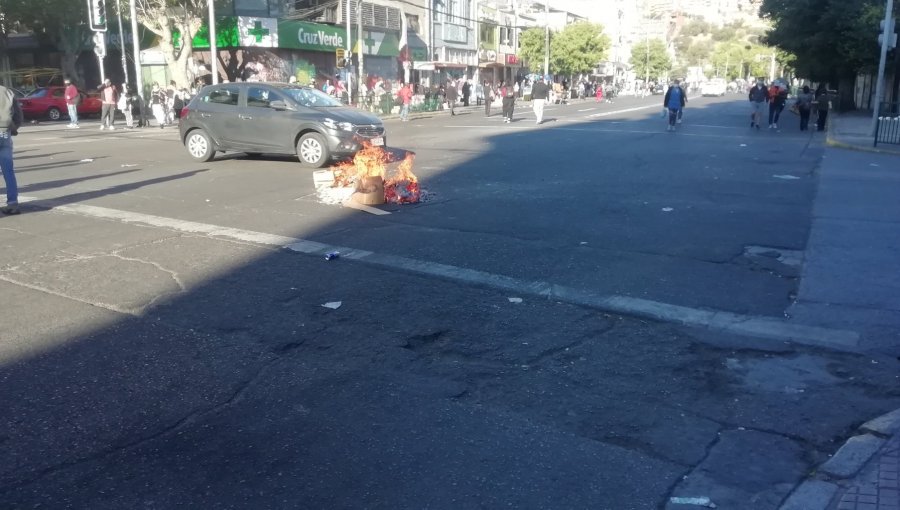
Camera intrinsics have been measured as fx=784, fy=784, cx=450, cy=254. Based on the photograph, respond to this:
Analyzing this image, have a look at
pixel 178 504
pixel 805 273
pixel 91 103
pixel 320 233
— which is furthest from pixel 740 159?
pixel 91 103

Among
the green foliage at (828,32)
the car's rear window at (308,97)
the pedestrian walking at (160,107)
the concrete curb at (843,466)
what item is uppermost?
the green foliage at (828,32)

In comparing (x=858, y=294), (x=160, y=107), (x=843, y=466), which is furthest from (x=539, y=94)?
(x=843, y=466)

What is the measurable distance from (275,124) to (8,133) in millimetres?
5953

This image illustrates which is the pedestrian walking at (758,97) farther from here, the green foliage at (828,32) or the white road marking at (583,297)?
the white road marking at (583,297)

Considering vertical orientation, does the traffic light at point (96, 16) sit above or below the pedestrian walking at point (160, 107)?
above

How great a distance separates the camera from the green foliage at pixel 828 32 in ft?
99.1

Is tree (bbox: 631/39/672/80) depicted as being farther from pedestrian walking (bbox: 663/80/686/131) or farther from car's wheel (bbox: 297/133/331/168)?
car's wheel (bbox: 297/133/331/168)

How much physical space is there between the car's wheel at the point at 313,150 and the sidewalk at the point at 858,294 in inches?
348

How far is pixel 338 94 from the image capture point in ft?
125

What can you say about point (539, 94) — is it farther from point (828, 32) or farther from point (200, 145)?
point (200, 145)

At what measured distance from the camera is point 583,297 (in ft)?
22.8

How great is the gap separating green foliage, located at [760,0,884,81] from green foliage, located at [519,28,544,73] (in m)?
32.1

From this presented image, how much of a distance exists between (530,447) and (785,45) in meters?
38.4

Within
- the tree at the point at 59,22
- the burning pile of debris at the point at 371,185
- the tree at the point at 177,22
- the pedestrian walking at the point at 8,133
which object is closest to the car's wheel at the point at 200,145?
the burning pile of debris at the point at 371,185
